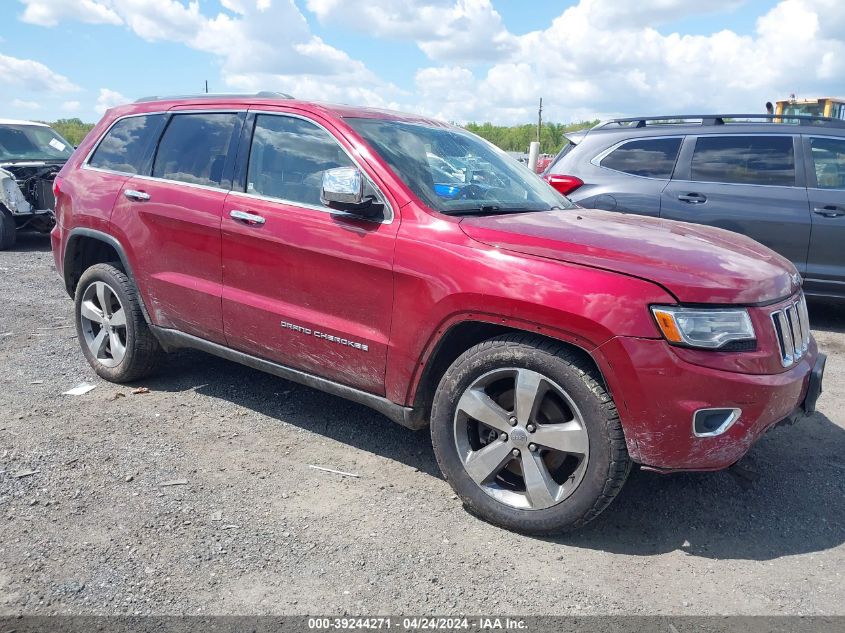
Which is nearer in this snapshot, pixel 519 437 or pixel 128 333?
pixel 519 437

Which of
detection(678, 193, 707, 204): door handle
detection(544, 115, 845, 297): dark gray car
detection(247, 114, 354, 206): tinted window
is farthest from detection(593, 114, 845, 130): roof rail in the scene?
detection(247, 114, 354, 206): tinted window

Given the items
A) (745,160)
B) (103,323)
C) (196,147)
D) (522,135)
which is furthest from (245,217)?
(522,135)

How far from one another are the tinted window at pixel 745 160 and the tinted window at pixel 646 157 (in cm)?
21

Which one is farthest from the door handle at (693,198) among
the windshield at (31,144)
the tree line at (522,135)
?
the tree line at (522,135)

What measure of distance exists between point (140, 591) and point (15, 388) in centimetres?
266

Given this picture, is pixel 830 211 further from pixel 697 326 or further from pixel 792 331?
pixel 697 326

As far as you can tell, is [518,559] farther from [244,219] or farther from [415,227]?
[244,219]

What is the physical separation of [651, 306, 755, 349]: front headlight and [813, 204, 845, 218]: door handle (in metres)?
4.20

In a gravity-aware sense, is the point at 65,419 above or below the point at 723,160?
below

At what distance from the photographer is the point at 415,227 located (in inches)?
131

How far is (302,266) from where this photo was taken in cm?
366

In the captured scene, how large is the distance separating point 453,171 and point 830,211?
162 inches

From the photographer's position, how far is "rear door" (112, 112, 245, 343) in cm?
409

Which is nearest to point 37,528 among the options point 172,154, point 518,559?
point 518,559
